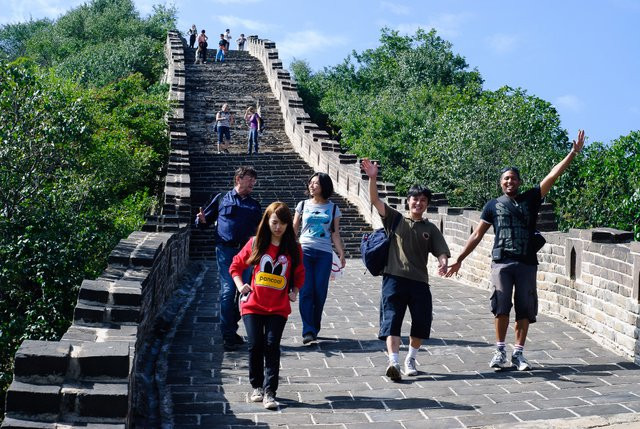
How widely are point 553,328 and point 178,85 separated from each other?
28.2 meters

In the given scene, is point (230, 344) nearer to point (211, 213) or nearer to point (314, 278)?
point (314, 278)

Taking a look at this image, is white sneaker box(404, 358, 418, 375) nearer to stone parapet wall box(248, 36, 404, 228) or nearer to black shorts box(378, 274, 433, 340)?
black shorts box(378, 274, 433, 340)

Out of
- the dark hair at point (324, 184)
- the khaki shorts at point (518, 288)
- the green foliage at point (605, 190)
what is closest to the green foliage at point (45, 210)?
the dark hair at point (324, 184)

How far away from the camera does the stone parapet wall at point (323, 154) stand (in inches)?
866

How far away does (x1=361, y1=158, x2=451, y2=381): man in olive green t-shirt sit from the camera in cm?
775

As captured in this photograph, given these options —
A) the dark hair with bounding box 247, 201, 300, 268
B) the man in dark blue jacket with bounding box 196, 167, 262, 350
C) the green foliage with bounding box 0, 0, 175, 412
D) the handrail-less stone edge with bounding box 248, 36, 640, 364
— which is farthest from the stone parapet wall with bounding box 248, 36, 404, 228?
the dark hair with bounding box 247, 201, 300, 268

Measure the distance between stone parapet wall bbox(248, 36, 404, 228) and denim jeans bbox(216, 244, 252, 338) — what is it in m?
11.2

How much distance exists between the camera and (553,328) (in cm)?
1030


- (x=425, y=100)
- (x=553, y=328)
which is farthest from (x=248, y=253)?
(x=425, y=100)

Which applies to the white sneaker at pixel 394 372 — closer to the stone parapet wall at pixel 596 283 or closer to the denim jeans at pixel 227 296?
the denim jeans at pixel 227 296

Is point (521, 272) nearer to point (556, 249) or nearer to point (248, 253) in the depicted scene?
point (248, 253)

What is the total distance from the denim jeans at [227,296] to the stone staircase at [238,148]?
10.2 meters

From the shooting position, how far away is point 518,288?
802 centimetres

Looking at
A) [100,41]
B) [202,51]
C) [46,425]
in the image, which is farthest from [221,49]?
[46,425]
